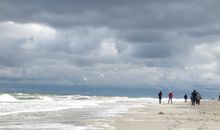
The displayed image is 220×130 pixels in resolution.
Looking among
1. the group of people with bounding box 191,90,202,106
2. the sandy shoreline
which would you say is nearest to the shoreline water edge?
the sandy shoreline

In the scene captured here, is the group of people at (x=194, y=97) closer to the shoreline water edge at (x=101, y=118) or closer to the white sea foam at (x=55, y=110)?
the white sea foam at (x=55, y=110)

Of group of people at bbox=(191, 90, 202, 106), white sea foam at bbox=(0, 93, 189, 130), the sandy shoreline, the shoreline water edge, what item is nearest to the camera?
the sandy shoreline

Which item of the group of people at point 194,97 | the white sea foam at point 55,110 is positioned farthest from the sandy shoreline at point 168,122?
the group of people at point 194,97

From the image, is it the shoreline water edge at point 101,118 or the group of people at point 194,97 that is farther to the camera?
the group of people at point 194,97

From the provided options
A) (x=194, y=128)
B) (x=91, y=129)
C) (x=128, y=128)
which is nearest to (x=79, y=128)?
(x=91, y=129)

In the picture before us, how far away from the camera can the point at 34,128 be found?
808 inches

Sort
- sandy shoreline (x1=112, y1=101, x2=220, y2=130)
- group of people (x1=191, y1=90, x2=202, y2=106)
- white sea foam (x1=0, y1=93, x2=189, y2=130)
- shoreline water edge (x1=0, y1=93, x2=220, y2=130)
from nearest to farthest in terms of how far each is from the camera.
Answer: sandy shoreline (x1=112, y1=101, x2=220, y2=130)
shoreline water edge (x1=0, y1=93, x2=220, y2=130)
white sea foam (x1=0, y1=93, x2=189, y2=130)
group of people (x1=191, y1=90, x2=202, y2=106)

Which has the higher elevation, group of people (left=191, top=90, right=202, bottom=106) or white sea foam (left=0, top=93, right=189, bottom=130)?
group of people (left=191, top=90, right=202, bottom=106)

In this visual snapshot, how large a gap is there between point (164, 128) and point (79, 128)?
3672mm

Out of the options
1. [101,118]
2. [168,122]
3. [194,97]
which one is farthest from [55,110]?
[194,97]

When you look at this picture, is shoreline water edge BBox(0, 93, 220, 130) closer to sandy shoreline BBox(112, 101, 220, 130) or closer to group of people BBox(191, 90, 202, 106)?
sandy shoreline BBox(112, 101, 220, 130)

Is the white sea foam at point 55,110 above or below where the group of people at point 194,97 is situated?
below

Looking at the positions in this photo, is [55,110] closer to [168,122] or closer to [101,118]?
[101,118]

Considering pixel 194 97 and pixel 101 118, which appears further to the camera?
pixel 194 97
